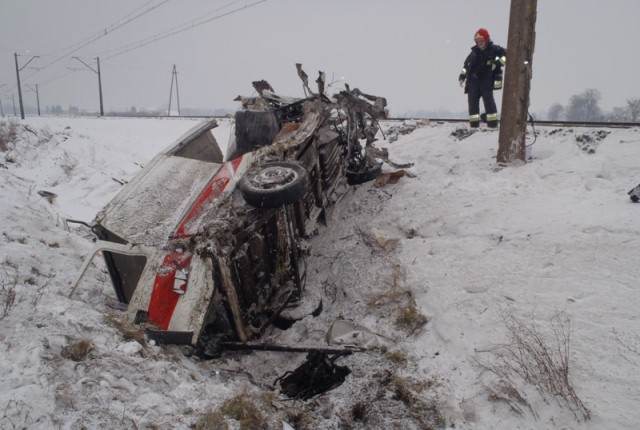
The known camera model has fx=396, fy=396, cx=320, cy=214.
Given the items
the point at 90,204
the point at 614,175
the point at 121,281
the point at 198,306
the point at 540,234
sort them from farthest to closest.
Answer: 1. the point at 90,204
2. the point at 614,175
3. the point at 540,234
4. the point at 121,281
5. the point at 198,306

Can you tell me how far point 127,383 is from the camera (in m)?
2.11

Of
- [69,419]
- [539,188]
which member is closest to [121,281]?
[69,419]

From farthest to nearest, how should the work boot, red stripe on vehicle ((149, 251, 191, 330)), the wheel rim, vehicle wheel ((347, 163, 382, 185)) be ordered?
the work boot
vehicle wheel ((347, 163, 382, 185))
the wheel rim
red stripe on vehicle ((149, 251, 191, 330))

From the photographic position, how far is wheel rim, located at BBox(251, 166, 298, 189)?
10.2ft

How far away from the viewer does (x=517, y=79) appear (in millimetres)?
5168

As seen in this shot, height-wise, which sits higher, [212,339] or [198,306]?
[198,306]

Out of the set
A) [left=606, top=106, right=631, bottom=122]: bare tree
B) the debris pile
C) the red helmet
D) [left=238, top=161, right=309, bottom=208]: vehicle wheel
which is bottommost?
[left=238, top=161, right=309, bottom=208]: vehicle wheel

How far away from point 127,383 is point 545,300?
9.67 ft

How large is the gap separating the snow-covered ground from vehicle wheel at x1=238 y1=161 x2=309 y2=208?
122 centimetres

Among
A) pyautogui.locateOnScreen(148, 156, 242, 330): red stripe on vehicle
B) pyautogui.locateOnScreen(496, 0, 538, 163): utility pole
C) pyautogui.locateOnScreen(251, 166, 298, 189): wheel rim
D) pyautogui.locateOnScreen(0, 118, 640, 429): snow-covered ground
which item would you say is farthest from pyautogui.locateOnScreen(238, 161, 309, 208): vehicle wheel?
pyautogui.locateOnScreen(496, 0, 538, 163): utility pole

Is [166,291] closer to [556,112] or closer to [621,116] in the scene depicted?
[621,116]

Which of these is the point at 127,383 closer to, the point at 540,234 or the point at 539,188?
the point at 540,234

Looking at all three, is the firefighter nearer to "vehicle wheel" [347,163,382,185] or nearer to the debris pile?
the debris pile

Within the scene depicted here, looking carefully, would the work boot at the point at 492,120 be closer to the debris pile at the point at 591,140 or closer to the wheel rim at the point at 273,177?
the debris pile at the point at 591,140
